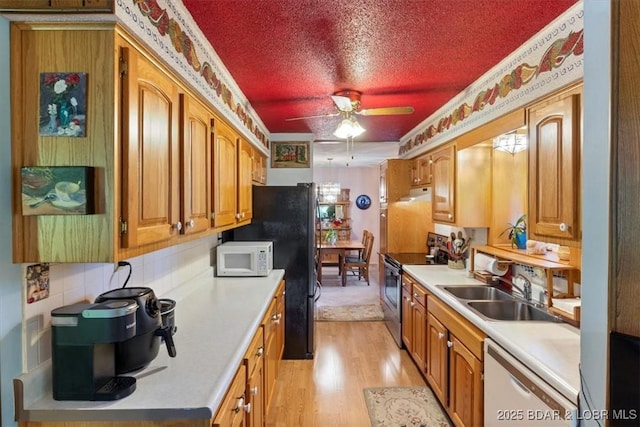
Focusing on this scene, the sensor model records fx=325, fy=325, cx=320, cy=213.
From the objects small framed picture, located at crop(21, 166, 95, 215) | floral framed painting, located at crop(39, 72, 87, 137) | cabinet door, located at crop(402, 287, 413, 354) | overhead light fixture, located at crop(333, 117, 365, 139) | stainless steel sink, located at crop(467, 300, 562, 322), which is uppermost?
overhead light fixture, located at crop(333, 117, 365, 139)

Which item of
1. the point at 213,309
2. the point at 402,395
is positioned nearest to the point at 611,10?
the point at 213,309

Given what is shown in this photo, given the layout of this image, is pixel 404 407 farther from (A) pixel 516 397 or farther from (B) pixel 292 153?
(B) pixel 292 153

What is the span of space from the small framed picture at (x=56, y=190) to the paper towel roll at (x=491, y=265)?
2552mm

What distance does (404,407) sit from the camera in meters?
2.44

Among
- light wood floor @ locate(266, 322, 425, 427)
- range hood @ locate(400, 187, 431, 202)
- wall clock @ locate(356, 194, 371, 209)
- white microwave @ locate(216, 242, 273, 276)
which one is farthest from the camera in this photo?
wall clock @ locate(356, 194, 371, 209)

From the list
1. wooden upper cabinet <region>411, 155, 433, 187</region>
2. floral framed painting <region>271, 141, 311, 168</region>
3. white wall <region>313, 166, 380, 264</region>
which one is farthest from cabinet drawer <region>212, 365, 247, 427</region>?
white wall <region>313, 166, 380, 264</region>

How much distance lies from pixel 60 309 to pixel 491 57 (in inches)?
99.1

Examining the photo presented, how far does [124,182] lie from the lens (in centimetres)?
109

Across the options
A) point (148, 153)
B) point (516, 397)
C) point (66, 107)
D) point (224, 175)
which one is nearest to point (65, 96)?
point (66, 107)

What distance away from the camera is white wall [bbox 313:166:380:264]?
822 centimetres

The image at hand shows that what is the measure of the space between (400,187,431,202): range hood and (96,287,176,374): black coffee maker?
318 cm

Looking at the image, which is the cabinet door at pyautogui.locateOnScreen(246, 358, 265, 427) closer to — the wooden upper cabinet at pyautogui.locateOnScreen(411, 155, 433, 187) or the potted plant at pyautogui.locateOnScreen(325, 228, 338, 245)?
the wooden upper cabinet at pyautogui.locateOnScreen(411, 155, 433, 187)

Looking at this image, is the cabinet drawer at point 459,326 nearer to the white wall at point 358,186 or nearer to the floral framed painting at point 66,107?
the floral framed painting at point 66,107

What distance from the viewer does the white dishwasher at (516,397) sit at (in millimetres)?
1222
